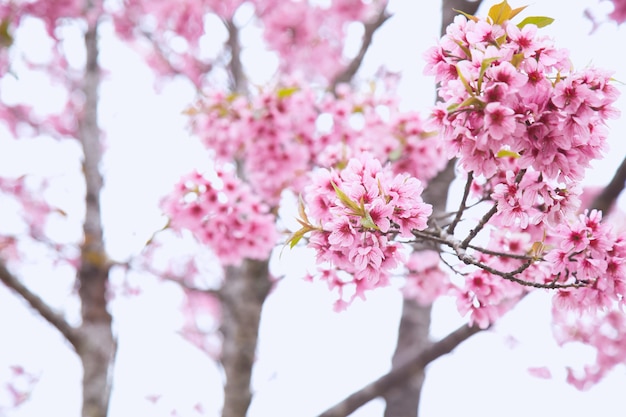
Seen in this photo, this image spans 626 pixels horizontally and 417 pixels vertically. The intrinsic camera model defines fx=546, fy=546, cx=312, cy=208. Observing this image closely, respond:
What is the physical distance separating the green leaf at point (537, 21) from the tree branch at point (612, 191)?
5.49 ft

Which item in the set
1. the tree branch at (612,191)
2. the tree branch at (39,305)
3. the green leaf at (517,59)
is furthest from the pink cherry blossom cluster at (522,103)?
the tree branch at (39,305)

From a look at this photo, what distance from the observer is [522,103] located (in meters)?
1.54

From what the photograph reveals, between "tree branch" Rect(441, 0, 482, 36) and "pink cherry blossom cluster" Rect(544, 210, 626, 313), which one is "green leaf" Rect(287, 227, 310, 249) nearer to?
"pink cherry blossom cluster" Rect(544, 210, 626, 313)

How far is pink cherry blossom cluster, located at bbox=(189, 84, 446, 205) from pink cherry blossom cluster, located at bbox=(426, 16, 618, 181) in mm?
1749

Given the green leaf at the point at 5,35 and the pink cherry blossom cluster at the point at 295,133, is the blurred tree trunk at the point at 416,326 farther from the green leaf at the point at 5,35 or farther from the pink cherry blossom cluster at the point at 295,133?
the green leaf at the point at 5,35

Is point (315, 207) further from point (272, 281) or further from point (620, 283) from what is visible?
point (272, 281)

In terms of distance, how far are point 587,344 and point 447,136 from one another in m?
4.51

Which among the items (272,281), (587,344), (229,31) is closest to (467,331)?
(272,281)

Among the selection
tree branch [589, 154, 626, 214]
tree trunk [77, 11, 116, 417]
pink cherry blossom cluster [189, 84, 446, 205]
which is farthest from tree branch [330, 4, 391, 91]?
tree branch [589, 154, 626, 214]

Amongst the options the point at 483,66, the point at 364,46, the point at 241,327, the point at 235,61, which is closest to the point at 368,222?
the point at 483,66

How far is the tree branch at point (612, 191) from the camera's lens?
2984 millimetres

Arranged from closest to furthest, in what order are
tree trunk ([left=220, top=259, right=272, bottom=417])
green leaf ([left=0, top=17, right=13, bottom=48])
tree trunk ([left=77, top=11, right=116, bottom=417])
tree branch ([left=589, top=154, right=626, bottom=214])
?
tree branch ([left=589, top=154, right=626, bottom=214]) → green leaf ([left=0, top=17, right=13, bottom=48]) → tree trunk ([left=77, top=11, right=116, bottom=417]) → tree trunk ([left=220, top=259, right=272, bottom=417])

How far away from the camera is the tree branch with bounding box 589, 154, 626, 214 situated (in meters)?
2.98

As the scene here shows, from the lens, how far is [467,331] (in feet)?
9.91
